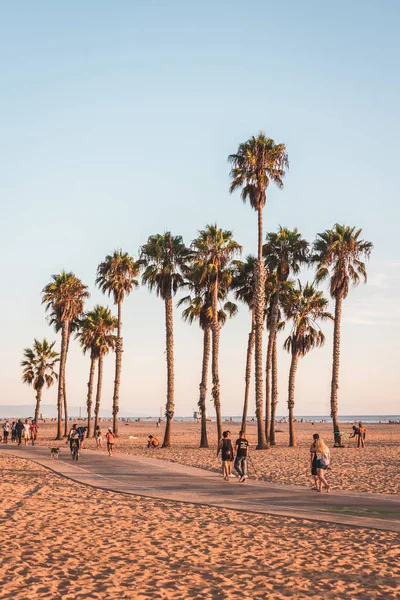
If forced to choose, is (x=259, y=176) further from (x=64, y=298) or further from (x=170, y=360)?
(x=64, y=298)

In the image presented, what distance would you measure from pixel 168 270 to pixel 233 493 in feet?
92.6

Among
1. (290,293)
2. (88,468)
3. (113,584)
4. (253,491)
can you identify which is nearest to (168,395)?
(290,293)

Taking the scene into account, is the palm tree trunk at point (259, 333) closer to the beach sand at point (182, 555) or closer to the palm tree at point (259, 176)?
the palm tree at point (259, 176)

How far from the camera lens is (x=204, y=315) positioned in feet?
157

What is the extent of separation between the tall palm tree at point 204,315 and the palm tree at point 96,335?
17.9m

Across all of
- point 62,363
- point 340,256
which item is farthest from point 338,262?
point 62,363

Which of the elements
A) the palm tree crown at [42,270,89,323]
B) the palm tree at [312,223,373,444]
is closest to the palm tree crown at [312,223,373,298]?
the palm tree at [312,223,373,444]

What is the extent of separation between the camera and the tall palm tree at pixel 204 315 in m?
46.0

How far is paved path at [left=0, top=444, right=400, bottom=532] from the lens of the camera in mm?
15422

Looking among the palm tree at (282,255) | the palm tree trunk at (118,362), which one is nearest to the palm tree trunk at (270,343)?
the palm tree at (282,255)

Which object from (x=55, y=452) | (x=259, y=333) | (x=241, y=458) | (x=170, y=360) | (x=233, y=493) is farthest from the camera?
(x=170, y=360)

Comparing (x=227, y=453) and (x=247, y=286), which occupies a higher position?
(x=247, y=286)

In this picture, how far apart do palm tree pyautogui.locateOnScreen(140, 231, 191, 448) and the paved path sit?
16.8 m

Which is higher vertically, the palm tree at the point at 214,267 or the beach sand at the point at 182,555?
the palm tree at the point at 214,267
